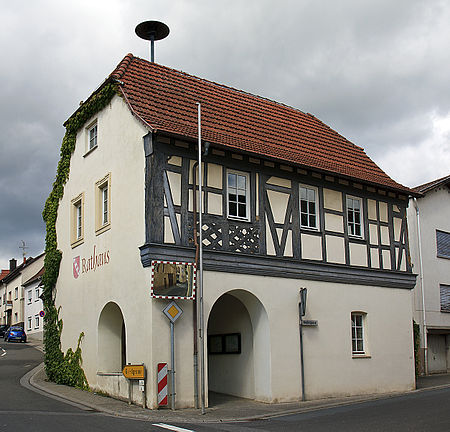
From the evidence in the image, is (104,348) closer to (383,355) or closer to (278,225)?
(278,225)

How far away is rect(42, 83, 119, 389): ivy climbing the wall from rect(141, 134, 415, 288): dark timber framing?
4285 mm

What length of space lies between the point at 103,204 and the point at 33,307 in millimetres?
37975

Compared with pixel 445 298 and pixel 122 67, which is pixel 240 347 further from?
pixel 445 298

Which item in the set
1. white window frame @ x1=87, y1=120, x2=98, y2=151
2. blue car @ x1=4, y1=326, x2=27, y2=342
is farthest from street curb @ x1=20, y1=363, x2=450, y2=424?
blue car @ x1=4, y1=326, x2=27, y2=342

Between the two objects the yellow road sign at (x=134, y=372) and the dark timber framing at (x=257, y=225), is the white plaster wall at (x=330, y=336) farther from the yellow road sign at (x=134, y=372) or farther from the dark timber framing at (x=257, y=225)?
the yellow road sign at (x=134, y=372)

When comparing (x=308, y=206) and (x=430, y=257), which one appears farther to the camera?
(x=430, y=257)

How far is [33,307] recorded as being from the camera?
53.2 meters

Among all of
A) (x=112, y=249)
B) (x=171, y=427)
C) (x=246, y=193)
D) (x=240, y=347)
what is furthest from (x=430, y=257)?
(x=171, y=427)

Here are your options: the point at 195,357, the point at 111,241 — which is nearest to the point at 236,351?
the point at 195,357

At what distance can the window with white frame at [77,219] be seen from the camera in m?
19.9

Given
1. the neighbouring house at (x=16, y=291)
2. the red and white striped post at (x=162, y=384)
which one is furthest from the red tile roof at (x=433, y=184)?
the neighbouring house at (x=16, y=291)

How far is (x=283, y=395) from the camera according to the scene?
16547 mm

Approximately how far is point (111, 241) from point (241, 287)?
12.6 feet

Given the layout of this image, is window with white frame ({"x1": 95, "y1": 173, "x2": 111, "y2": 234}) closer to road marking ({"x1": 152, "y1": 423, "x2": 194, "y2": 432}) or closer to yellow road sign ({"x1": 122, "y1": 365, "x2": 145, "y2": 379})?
yellow road sign ({"x1": 122, "y1": 365, "x2": 145, "y2": 379})
